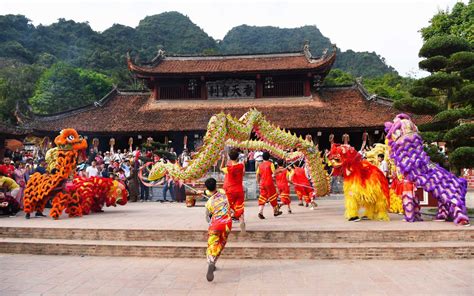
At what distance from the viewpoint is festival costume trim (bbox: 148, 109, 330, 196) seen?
7.38 metres

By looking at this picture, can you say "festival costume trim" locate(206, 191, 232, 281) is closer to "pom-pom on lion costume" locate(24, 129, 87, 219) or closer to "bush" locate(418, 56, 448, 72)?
"pom-pom on lion costume" locate(24, 129, 87, 219)

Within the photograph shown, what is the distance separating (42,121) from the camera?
65.2 ft

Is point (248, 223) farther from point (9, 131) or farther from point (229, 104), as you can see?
point (229, 104)

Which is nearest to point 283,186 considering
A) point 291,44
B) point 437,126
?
point 437,126

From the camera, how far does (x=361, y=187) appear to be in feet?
24.6

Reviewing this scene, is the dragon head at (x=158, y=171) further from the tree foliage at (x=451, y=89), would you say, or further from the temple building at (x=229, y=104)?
the temple building at (x=229, y=104)

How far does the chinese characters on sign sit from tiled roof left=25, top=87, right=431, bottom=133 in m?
0.46

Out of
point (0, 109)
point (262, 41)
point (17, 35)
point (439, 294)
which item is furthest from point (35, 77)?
point (262, 41)

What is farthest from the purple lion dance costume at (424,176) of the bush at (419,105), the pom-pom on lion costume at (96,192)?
the pom-pom on lion costume at (96,192)

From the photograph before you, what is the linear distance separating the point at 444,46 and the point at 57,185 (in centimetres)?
956

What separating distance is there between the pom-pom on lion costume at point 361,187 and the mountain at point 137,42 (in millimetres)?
48153

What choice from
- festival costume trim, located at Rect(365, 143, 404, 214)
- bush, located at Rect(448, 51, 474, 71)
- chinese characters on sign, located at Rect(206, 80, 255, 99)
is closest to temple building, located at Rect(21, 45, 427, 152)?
chinese characters on sign, located at Rect(206, 80, 255, 99)

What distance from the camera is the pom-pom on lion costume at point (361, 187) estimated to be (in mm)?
7484

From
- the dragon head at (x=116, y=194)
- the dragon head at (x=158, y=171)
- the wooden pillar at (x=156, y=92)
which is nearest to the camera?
the dragon head at (x=158, y=171)
